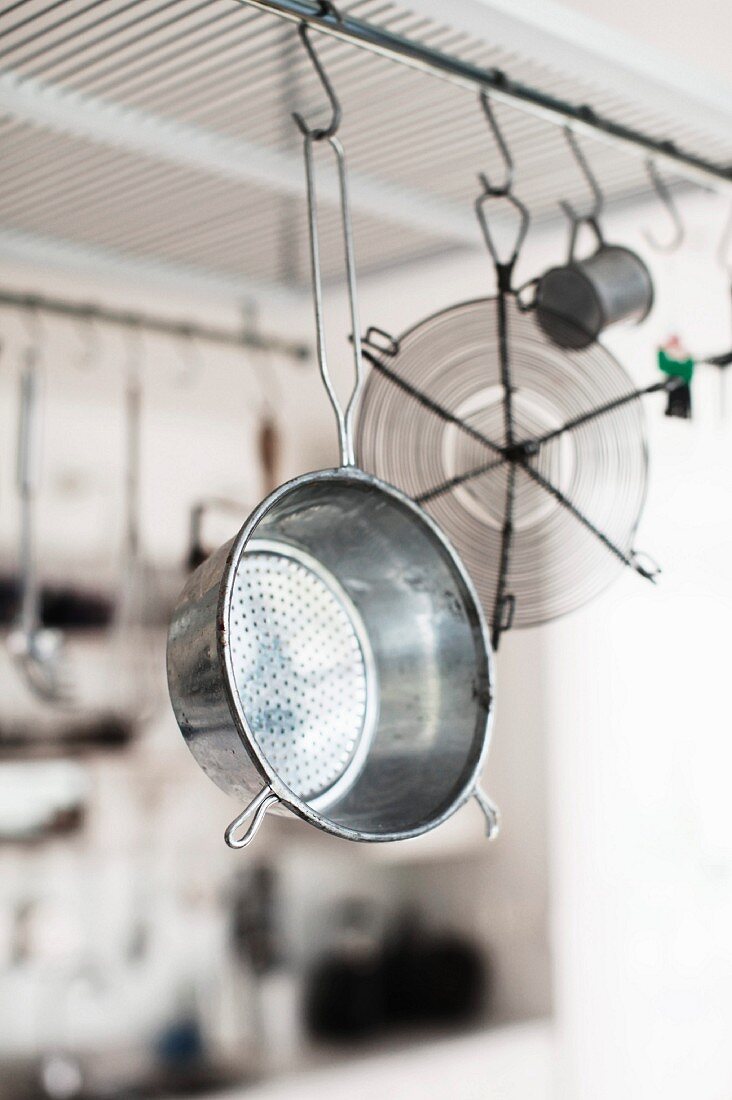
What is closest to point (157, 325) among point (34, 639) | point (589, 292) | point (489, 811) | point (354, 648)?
point (34, 639)

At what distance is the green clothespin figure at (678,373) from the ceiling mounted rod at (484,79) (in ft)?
0.68

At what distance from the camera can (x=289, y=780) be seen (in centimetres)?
96

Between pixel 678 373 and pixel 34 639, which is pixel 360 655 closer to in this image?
pixel 678 373

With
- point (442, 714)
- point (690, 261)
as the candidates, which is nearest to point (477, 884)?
point (690, 261)

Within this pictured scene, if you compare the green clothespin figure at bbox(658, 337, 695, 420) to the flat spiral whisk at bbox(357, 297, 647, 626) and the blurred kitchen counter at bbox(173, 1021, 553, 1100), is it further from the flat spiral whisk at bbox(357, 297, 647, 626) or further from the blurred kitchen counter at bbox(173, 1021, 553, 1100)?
the blurred kitchen counter at bbox(173, 1021, 553, 1100)

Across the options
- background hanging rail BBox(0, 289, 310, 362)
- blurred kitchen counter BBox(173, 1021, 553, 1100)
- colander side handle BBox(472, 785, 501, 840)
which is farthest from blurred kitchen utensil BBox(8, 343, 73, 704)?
colander side handle BBox(472, 785, 501, 840)

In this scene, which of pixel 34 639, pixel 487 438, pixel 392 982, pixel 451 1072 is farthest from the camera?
pixel 392 982

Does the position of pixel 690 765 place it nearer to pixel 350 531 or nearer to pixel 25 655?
pixel 25 655

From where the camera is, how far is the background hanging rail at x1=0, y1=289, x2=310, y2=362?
1.85 metres

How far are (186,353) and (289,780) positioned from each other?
153cm

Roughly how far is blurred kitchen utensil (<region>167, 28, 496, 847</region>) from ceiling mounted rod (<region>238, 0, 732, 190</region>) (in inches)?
1.1

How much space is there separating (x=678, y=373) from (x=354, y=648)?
0.39 metres

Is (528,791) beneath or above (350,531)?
beneath

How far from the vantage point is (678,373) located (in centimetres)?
116
